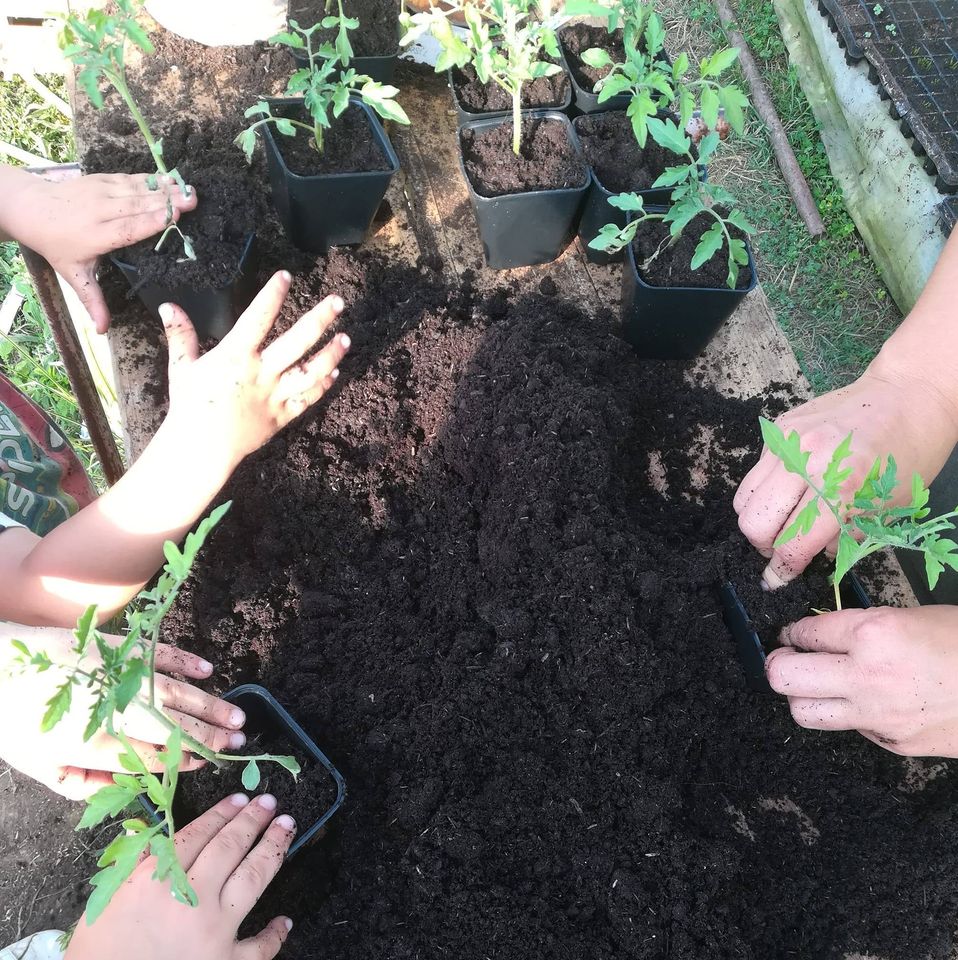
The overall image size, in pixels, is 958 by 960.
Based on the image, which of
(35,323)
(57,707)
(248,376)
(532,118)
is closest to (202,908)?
(57,707)

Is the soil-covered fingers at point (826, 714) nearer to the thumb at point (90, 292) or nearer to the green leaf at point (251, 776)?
the green leaf at point (251, 776)

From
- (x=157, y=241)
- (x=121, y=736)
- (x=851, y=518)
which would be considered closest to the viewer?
(x=121, y=736)

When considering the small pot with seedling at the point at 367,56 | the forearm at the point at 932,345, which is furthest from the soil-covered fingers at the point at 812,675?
the small pot with seedling at the point at 367,56

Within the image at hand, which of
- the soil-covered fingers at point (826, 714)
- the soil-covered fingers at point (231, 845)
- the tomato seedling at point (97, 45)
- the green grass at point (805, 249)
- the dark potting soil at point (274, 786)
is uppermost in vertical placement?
the tomato seedling at point (97, 45)

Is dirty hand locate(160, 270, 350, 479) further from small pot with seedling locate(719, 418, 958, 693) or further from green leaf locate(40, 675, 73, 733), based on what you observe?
small pot with seedling locate(719, 418, 958, 693)

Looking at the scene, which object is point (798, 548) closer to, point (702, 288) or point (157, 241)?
point (702, 288)

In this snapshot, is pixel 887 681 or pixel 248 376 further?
pixel 248 376

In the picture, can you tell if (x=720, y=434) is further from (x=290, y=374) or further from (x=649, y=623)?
Answer: (x=290, y=374)

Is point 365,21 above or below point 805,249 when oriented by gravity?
above

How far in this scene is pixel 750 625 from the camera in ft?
4.30

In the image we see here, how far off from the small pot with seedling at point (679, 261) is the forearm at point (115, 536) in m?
0.84

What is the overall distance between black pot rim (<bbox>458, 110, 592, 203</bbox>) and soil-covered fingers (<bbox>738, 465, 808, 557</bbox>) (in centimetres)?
72

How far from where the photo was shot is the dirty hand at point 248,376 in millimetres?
1357

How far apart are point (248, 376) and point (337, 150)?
0.58 metres
